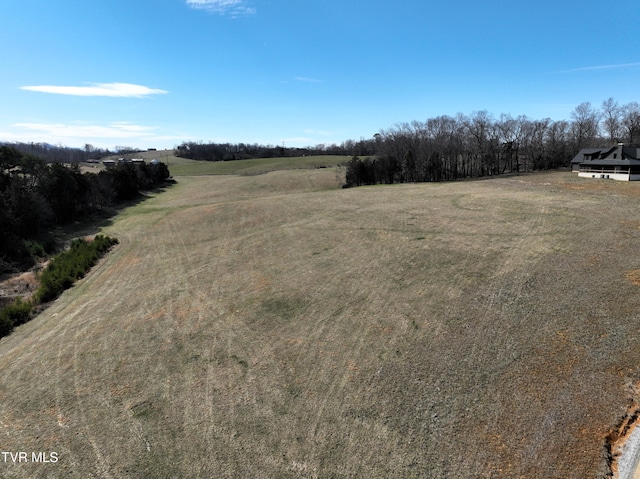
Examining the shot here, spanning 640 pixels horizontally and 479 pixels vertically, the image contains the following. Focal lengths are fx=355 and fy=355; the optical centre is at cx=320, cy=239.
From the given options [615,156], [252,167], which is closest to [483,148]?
[615,156]

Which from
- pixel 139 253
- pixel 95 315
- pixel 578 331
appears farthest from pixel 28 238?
pixel 578 331

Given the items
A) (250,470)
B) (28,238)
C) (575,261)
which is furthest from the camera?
(28,238)

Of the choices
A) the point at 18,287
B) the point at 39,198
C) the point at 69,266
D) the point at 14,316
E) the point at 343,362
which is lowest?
the point at 343,362

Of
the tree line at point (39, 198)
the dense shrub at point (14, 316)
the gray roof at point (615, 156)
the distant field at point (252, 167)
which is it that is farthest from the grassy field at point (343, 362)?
the distant field at point (252, 167)

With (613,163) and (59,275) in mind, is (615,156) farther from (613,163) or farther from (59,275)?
(59,275)

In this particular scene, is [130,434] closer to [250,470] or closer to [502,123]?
[250,470]

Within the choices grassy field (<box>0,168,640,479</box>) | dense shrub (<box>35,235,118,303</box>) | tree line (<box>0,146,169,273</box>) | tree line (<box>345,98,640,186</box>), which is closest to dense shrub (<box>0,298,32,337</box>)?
grassy field (<box>0,168,640,479</box>)
